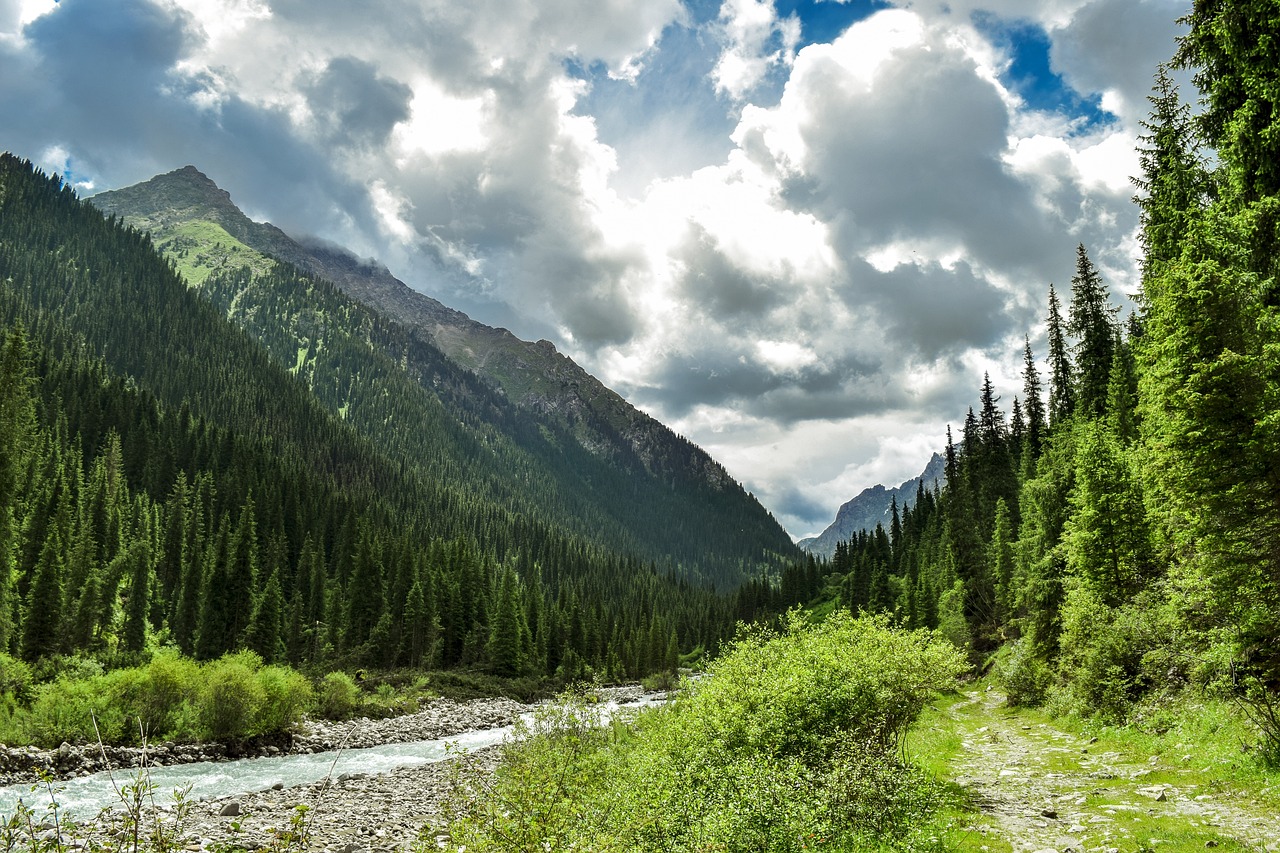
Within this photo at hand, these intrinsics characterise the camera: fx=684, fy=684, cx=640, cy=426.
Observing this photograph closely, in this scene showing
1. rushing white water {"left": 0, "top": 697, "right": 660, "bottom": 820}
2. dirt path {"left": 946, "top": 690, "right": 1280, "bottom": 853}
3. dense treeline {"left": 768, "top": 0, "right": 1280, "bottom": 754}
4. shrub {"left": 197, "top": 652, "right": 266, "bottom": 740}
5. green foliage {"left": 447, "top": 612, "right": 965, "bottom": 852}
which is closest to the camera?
green foliage {"left": 447, "top": 612, "right": 965, "bottom": 852}

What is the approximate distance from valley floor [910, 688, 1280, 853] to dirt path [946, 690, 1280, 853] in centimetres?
2

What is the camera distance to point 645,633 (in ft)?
420

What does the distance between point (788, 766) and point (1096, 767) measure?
37.5 ft

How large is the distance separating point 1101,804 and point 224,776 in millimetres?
36380

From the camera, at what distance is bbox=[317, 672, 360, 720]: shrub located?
56.0m

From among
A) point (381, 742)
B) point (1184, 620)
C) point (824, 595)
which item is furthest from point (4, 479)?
point (824, 595)

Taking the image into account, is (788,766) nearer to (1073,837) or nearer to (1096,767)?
(1073,837)

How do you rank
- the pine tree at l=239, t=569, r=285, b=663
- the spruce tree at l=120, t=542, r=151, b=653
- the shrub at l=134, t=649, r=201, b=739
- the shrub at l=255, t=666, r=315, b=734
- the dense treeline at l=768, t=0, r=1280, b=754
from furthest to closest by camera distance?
the pine tree at l=239, t=569, r=285, b=663 < the spruce tree at l=120, t=542, r=151, b=653 < the shrub at l=255, t=666, r=315, b=734 < the shrub at l=134, t=649, r=201, b=739 < the dense treeline at l=768, t=0, r=1280, b=754

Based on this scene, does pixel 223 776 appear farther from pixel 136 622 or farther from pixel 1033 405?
pixel 1033 405

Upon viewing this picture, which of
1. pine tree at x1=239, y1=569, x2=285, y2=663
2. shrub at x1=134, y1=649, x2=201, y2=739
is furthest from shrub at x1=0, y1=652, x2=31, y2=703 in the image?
pine tree at x1=239, y1=569, x2=285, y2=663

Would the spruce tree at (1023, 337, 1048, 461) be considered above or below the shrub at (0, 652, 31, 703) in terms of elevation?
above

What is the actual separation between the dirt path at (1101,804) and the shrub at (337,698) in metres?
49.7

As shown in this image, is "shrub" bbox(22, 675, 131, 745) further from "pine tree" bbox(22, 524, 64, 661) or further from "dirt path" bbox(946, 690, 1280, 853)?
"dirt path" bbox(946, 690, 1280, 853)

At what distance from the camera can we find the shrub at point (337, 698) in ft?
184
